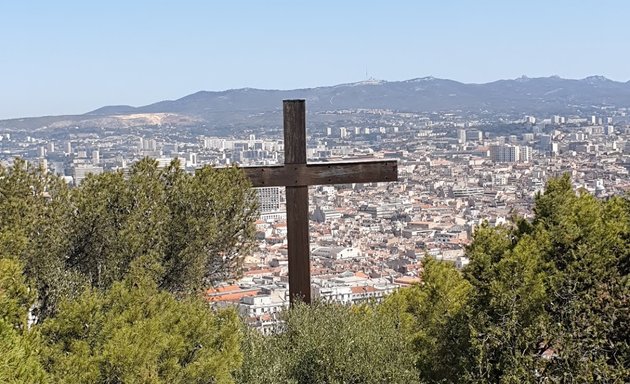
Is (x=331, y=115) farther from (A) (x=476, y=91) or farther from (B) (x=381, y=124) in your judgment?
(A) (x=476, y=91)

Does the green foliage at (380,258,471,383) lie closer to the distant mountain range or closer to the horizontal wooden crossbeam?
→ the horizontal wooden crossbeam

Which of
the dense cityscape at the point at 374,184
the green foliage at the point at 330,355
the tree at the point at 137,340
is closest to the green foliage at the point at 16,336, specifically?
the tree at the point at 137,340

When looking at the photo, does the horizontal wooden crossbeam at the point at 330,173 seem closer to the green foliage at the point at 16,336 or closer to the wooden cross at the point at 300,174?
the wooden cross at the point at 300,174

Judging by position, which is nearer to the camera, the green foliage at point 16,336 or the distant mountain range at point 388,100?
the green foliage at point 16,336

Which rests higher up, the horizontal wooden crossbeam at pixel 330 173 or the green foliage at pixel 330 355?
the horizontal wooden crossbeam at pixel 330 173

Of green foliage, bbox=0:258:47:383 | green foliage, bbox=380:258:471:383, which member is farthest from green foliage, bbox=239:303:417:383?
green foliage, bbox=0:258:47:383

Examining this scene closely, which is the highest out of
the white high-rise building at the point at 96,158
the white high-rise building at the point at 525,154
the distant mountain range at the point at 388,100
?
the distant mountain range at the point at 388,100
